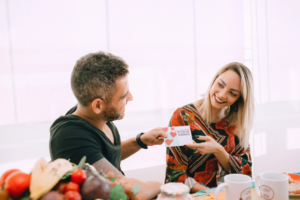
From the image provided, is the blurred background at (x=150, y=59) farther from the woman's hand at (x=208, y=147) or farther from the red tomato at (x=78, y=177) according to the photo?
the red tomato at (x=78, y=177)

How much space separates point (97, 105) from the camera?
1087mm

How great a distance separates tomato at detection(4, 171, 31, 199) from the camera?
0.54m

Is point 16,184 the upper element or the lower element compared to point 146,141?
upper

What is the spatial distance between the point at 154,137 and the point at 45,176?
960 millimetres

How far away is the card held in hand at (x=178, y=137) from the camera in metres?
1.43

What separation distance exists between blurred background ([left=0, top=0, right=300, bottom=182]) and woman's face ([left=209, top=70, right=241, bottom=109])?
2.36 feet

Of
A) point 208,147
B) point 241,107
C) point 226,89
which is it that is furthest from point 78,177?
point 241,107

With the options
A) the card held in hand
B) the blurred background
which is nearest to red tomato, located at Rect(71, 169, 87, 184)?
the card held in hand

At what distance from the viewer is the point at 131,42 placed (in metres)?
2.16

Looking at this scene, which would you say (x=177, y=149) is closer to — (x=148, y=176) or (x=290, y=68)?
(x=148, y=176)

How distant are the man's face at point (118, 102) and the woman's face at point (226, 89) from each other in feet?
2.51

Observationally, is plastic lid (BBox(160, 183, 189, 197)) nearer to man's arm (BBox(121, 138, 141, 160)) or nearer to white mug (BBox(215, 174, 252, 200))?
white mug (BBox(215, 174, 252, 200))

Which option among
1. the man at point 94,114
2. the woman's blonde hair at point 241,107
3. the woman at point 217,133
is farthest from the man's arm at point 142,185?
the woman's blonde hair at point 241,107

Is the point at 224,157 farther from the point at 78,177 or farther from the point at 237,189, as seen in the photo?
the point at 78,177
